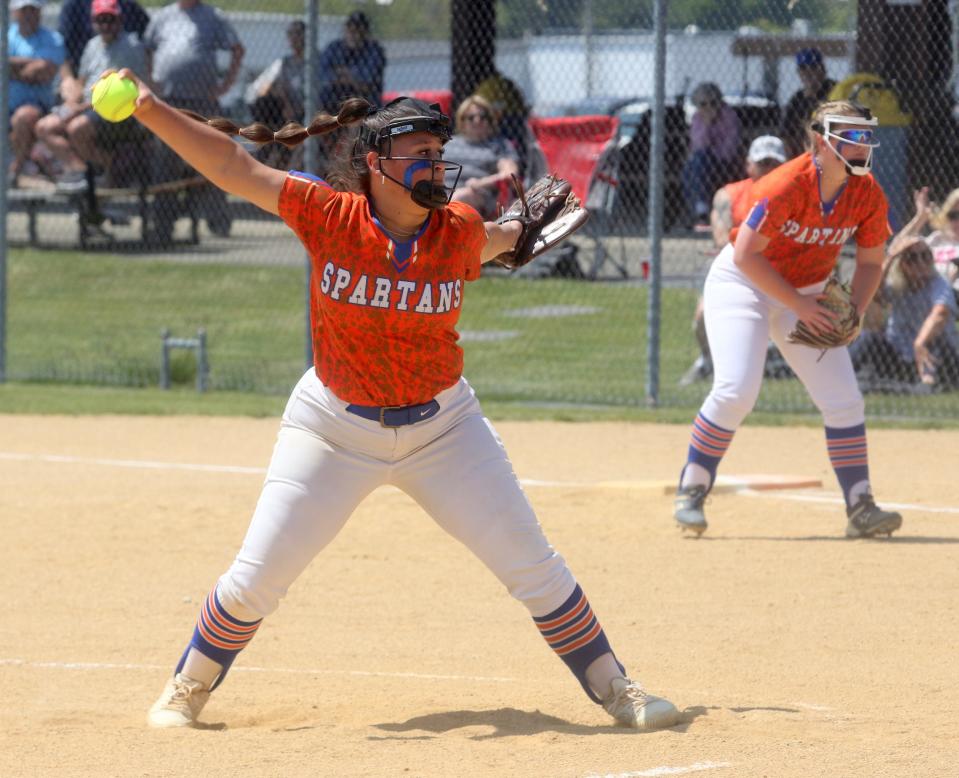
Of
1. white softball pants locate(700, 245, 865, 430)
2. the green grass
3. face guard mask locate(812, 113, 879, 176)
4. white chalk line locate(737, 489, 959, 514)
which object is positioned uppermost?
face guard mask locate(812, 113, 879, 176)

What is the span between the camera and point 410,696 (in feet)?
16.7

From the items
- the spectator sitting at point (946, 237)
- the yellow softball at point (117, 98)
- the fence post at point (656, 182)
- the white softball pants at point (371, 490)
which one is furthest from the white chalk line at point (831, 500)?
the yellow softball at point (117, 98)

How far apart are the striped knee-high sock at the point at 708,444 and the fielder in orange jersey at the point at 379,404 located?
292 cm

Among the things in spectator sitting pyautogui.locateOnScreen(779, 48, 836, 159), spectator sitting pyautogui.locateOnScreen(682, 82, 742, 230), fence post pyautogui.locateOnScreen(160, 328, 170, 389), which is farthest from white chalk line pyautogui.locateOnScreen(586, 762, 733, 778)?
fence post pyautogui.locateOnScreen(160, 328, 170, 389)

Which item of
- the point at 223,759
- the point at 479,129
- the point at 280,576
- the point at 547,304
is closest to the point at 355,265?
the point at 280,576

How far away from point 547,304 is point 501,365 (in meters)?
0.91

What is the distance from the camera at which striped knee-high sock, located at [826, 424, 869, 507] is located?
738 cm

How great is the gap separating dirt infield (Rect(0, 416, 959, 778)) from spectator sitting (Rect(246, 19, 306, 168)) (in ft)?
15.0

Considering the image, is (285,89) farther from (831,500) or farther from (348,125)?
(348,125)

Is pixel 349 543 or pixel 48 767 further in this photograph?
pixel 349 543

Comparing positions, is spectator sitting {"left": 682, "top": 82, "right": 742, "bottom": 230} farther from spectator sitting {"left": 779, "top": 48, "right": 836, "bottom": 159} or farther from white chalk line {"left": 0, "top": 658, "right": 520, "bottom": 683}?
white chalk line {"left": 0, "top": 658, "right": 520, "bottom": 683}

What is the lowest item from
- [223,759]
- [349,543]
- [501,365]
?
[501,365]

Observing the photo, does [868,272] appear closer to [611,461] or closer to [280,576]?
[611,461]

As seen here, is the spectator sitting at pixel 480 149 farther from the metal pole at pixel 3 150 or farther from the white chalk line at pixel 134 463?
the white chalk line at pixel 134 463
